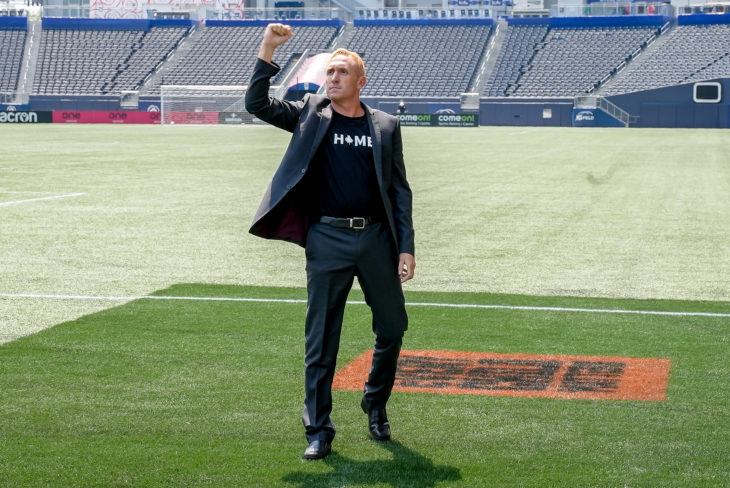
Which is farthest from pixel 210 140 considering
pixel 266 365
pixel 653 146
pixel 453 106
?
pixel 266 365

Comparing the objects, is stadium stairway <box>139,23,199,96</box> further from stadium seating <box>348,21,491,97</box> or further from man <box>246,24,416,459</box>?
man <box>246,24,416,459</box>

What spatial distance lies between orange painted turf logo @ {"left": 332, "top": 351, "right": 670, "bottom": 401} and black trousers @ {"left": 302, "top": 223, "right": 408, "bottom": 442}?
1.37 m

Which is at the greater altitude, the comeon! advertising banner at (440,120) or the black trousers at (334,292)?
the black trousers at (334,292)

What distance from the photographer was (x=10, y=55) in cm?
8294

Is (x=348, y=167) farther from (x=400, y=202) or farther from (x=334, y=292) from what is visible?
(x=334, y=292)

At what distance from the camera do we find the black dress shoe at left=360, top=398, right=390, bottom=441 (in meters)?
5.70

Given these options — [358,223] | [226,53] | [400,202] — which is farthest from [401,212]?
[226,53]

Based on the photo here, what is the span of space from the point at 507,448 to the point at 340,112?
192 cm

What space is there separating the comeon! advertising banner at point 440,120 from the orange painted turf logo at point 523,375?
62618mm

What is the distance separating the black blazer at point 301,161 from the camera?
212 inches

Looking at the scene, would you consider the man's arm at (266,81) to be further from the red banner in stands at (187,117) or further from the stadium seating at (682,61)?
the red banner in stands at (187,117)

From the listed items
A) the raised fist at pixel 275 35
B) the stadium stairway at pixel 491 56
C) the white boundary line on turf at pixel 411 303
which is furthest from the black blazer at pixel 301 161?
the stadium stairway at pixel 491 56

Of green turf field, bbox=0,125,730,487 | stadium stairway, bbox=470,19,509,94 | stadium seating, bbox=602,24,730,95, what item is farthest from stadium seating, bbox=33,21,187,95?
green turf field, bbox=0,125,730,487

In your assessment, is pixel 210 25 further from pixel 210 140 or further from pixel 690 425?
pixel 690 425
